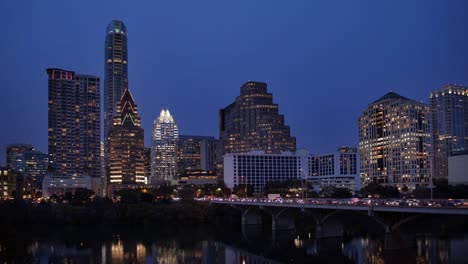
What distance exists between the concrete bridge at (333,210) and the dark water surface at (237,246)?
2.56 meters

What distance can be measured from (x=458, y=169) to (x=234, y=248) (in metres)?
108

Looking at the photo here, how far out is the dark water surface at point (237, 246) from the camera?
216 ft

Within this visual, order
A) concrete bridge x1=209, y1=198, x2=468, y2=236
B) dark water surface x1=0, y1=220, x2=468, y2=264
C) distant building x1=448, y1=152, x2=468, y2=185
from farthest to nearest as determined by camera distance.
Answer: distant building x1=448, y1=152, x2=468, y2=185 → dark water surface x1=0, y1=220, x2=468, y2=264 → concrete bridge x1=209, y1=198, x2=468, y2=236

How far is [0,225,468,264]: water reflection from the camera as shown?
65500mm

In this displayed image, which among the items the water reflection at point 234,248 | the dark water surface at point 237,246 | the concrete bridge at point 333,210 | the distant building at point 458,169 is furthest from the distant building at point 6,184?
the distant building at point 458,169

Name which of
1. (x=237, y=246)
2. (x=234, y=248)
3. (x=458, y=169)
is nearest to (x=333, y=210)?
(x=237, y=246)

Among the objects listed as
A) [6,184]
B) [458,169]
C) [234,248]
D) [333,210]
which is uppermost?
[458,169]

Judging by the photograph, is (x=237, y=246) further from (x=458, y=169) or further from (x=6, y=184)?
(x=6, y=184)

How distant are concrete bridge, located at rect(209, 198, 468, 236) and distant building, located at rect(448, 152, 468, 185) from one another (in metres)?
73.7

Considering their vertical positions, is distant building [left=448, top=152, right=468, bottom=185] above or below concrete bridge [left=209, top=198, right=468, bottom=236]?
above

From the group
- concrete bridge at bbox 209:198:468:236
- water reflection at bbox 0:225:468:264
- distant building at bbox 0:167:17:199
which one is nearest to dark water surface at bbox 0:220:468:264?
water reflection at bbox 0:225:468:264

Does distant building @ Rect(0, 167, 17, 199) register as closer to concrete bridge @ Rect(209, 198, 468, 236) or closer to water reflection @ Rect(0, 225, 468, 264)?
concrete bridge @ Rect(209, 198, 468, 236)

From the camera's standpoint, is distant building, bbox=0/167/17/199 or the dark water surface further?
distant building, bbox=0/167/17/199

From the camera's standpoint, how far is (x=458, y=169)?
163 metres
